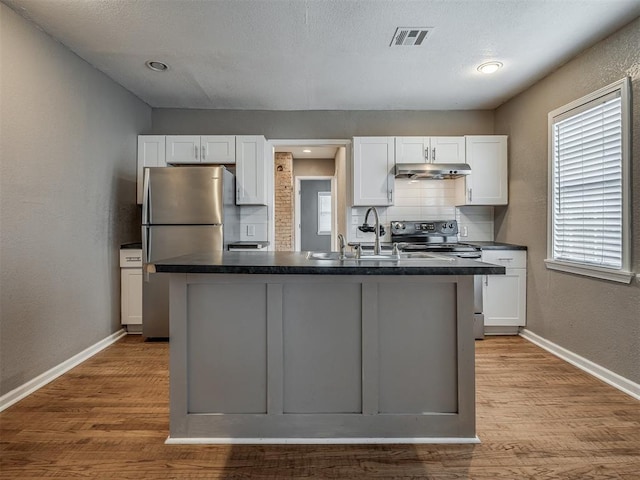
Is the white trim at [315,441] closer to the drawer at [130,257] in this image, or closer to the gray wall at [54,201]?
the gray wall at [54,201]

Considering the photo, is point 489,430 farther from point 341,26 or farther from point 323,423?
point 341,26

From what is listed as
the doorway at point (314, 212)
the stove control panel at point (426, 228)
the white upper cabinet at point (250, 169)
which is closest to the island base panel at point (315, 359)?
the white upper cabinet at point (250, 169)

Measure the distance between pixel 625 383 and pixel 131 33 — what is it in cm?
408

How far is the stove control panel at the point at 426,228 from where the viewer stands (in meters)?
4.28

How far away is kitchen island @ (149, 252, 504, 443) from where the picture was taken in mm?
1864

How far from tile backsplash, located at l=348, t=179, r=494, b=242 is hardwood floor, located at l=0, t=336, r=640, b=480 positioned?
2.07m

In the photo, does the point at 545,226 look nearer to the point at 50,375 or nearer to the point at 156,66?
the point at 156,66

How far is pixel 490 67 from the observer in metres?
3.17

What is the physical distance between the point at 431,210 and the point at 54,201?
3624 mm

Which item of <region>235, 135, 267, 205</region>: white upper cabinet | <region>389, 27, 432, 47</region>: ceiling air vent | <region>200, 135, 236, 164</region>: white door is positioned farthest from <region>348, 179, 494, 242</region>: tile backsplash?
<region>389, 27, 432, 47</region>: ceiling air vent

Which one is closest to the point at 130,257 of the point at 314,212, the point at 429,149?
the point at 429,149

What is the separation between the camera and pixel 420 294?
1864mm

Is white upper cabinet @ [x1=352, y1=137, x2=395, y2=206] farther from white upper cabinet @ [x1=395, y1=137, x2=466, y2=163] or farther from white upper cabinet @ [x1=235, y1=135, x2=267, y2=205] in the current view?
white upper cabinet @ [x1=235, y1=135, x2=267, y2=205]

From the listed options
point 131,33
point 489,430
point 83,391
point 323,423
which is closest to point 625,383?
point 489,430
